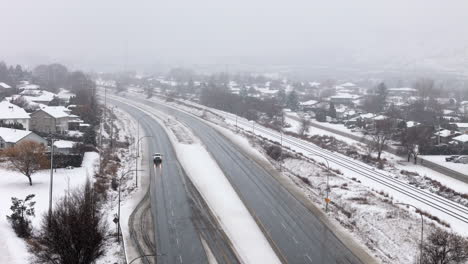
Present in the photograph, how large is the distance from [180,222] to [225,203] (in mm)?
6224

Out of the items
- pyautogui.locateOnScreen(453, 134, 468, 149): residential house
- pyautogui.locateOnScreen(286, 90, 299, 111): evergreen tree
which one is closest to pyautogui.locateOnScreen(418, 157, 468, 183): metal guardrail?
pyautogui.locateOnScreen(453, 134, 468, 149): residential house

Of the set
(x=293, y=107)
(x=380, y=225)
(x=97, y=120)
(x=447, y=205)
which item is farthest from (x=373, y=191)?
(x=293, y=107)

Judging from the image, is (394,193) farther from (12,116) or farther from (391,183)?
(12,116)

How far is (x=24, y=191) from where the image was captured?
37438mm

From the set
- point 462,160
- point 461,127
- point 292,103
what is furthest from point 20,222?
point 292,103

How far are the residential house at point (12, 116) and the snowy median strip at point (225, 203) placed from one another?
20491 millimetres

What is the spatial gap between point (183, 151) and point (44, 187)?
2403cm

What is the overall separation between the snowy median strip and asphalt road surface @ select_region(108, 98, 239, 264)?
80 centimetres

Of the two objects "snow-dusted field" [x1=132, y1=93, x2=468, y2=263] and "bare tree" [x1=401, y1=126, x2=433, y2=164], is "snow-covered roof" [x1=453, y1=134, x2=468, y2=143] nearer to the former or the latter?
"bare tree" [x1=401, y1=126, x2=433, y2=164]

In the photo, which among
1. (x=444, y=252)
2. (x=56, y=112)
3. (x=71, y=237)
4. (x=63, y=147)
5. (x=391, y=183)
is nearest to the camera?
(x=71, y=237)

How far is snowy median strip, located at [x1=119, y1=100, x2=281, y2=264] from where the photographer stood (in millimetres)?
28281

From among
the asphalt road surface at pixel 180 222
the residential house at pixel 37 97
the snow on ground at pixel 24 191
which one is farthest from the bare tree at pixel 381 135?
the residential house at pixel 37 97

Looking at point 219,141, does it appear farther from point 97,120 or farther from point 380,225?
point 380,225

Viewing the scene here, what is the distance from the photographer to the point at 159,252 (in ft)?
90.2
